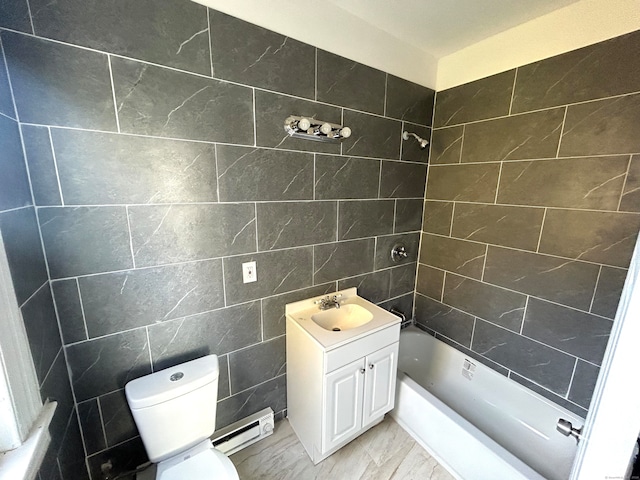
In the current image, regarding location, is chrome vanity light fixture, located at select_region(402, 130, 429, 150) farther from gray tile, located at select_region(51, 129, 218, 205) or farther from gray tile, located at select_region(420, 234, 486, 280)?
gray tile, located at select_region(51, 129, 218, 205)

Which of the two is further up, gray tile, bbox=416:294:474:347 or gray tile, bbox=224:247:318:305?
gray tile, bbox=224:247:318:305

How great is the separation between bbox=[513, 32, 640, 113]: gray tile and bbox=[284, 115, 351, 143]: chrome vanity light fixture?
109 cm

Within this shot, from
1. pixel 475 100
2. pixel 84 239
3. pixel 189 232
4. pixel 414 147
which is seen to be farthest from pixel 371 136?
pixel 84 239

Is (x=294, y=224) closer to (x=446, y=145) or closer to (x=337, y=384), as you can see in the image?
(x=337, y=384)

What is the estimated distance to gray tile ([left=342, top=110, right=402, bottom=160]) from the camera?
5.25 ft

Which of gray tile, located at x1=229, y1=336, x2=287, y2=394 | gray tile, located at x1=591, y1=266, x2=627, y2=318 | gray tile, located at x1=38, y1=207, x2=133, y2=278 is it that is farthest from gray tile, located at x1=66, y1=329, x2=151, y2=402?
gray tile, located at x1=591, y1=266, x2=627, y2=318

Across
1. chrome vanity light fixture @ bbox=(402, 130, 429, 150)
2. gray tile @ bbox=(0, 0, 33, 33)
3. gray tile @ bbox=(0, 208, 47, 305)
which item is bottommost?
gray tile @ bbox=(0, 208, 47, 305)

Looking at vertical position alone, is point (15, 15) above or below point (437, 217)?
above

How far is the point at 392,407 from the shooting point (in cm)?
163

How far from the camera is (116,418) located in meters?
1.22

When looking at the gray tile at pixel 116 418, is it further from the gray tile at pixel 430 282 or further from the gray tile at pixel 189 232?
the gray tile at pixel 430 282

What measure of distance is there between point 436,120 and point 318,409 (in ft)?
6.93

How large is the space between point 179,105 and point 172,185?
342 mm

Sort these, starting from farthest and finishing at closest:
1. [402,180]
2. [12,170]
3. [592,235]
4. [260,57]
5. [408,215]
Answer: [408,215] < [402,180] < [592,235] < [260,57] < [12,170]
